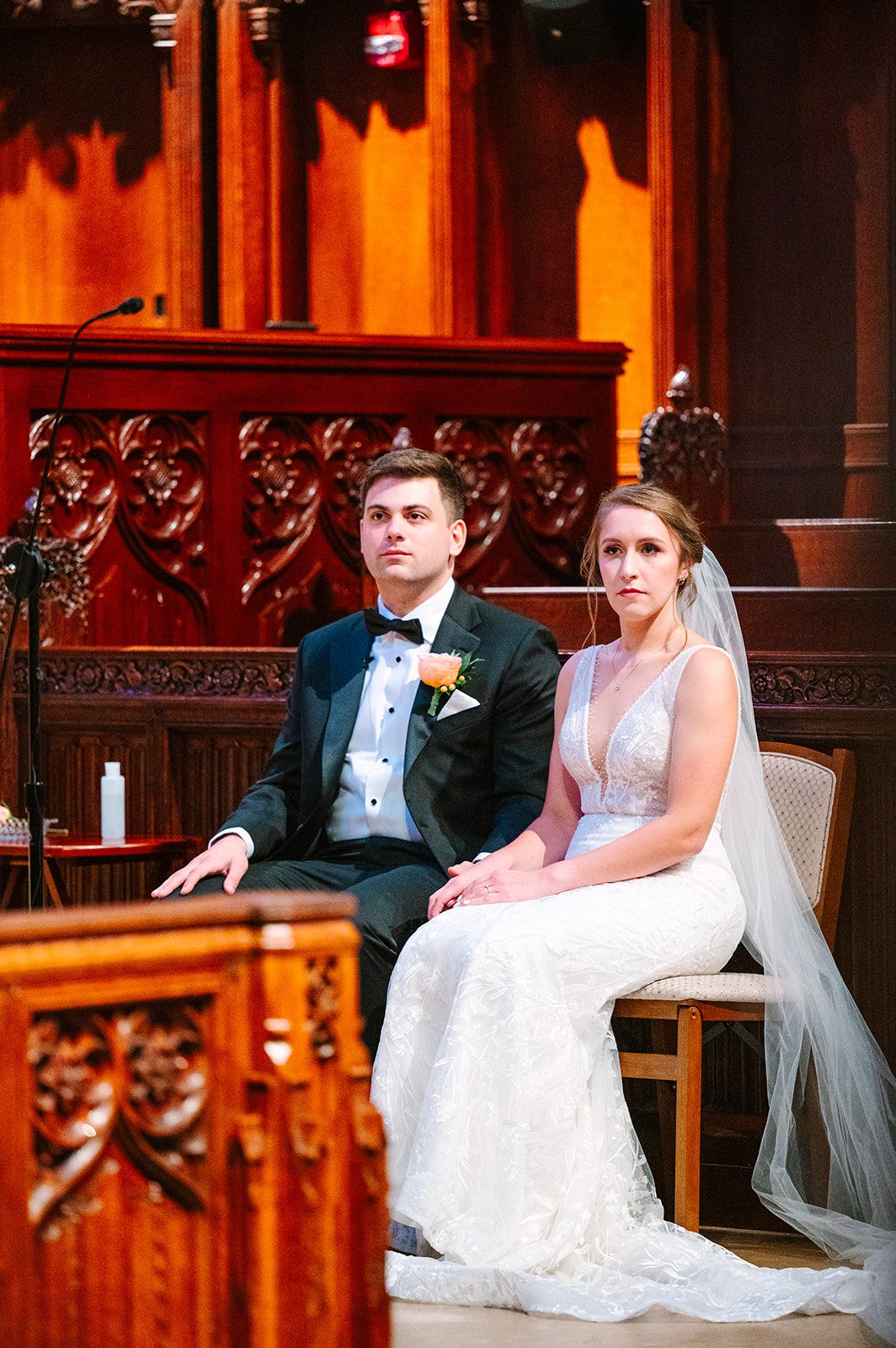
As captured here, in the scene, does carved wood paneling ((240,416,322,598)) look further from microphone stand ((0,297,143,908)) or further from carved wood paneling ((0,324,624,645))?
microphone stand ((0,297,143,908))

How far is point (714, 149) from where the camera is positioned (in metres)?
7.85

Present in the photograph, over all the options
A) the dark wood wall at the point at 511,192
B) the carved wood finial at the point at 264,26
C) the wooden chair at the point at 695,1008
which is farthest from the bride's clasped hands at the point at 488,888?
the carved wood finial at the point at 264,26

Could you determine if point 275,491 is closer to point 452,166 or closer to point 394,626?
point 394,626

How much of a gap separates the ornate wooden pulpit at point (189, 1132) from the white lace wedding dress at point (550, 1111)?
121 cm

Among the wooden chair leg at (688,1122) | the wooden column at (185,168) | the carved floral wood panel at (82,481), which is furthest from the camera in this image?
the wooden column at (185,168)

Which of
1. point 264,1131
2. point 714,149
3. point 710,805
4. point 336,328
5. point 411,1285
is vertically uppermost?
point 714,149

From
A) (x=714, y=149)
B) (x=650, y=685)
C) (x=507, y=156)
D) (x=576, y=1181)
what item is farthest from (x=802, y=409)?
(x=576, y=1181)

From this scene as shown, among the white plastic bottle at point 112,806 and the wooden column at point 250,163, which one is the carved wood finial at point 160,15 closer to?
the wooden column at point 250,163

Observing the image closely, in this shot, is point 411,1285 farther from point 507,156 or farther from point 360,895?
point 507,156

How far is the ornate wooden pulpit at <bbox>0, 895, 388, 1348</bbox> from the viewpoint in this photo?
2.11 meters

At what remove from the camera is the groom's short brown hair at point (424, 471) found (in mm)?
4344

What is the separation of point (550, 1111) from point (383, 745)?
1.11m

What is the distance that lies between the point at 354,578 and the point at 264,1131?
182 inches

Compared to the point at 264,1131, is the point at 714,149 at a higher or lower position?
higher
